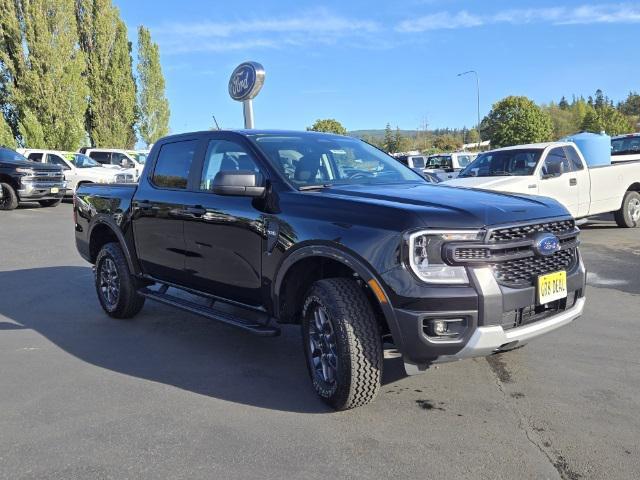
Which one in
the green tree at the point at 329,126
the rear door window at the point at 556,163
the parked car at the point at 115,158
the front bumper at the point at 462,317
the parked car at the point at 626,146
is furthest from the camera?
the green tree at the point at 329,126

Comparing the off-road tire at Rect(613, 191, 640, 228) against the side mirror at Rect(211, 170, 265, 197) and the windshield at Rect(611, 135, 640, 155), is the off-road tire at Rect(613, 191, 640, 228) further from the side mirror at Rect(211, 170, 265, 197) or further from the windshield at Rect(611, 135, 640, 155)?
the side mirror at Rect(211, 170, 265, 197)

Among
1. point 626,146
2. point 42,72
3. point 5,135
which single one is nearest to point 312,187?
point 626,146

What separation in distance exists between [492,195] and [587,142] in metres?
12.1

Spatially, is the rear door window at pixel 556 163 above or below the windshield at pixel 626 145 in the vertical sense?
below

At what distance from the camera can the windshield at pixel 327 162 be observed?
4297mm

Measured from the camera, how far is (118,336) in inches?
214

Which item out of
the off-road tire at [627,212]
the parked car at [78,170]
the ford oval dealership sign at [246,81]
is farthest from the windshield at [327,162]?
the parked car at [78,170]

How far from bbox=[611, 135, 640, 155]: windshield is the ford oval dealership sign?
445 inches

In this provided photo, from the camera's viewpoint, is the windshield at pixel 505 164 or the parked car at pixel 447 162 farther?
the parked car at pixel 447 162

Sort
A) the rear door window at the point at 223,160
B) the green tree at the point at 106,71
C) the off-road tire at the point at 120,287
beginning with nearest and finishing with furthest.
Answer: the rear door window at the point at 223,160, the off-road tire at the point at 120,287, the green tree at the point at 106,71

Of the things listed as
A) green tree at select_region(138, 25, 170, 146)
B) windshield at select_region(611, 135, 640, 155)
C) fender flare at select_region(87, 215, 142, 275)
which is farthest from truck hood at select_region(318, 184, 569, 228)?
green tree at select_region(138, 25, 170, 146)

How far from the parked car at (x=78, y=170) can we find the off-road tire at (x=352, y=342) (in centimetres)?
1804

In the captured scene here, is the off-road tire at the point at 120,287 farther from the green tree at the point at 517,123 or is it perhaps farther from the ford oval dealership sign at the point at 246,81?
the green tree at the point at 517,123

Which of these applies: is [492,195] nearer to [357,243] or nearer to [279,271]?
[357,243]
